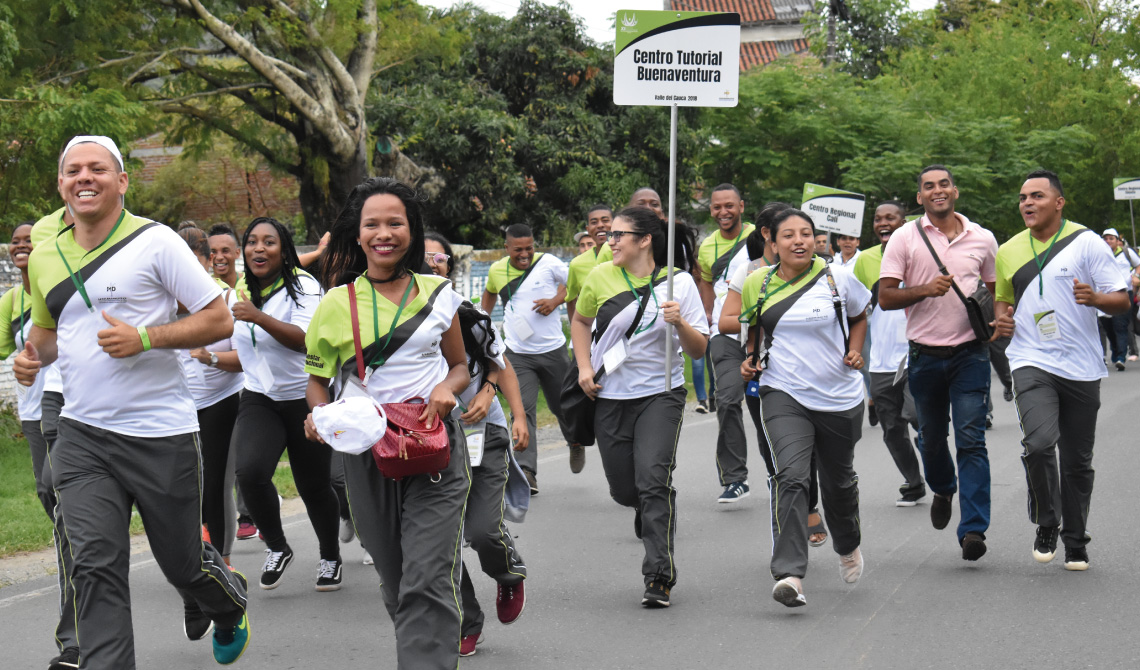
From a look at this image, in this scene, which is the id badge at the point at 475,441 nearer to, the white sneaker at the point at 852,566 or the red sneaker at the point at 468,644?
the red sneaker at the point at 468,644

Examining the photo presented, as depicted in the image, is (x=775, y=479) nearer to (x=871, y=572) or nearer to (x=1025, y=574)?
(x=871, y=572)

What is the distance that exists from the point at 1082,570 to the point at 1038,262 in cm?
163

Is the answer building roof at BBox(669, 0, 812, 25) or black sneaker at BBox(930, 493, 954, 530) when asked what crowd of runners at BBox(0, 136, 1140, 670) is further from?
building roof at BBox(669, 0, 812, 25)

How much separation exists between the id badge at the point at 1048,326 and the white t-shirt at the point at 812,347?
1.01 meters

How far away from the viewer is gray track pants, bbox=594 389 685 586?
6.37 metres

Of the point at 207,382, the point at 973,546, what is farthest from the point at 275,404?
the point at 973,546

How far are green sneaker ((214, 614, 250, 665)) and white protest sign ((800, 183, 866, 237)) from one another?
9439 mm

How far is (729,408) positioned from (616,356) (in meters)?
2.48

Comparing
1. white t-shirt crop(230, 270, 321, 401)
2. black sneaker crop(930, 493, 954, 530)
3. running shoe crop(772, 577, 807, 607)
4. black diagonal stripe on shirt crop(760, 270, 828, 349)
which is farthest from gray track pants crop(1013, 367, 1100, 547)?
white t-shirt crop(230, 270, 321, 401)

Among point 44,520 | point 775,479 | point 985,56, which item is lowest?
point 44,520

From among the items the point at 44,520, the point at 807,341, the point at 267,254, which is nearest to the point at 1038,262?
the point at 807,341

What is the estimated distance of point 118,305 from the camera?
457cm

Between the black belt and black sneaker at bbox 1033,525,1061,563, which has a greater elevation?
the black belt

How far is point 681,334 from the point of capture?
22.1 ft
